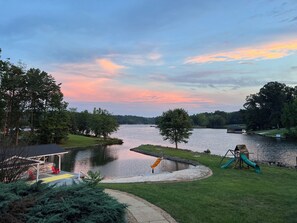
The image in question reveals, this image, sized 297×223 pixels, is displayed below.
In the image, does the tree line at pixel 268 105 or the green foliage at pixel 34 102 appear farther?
the tree line at pixel 268 105

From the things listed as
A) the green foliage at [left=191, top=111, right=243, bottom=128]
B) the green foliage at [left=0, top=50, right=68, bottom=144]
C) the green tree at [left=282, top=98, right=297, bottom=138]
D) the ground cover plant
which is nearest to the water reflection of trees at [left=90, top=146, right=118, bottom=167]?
the green foliage at [left=0, top=50, right=68, bottom=144]

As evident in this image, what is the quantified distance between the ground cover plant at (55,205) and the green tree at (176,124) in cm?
3575

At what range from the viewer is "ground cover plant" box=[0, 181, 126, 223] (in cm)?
408

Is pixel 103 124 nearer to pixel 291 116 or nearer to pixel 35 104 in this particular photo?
pixel 35 104

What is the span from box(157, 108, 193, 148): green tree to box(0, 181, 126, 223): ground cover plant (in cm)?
3575

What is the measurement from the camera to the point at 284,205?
27.0ft

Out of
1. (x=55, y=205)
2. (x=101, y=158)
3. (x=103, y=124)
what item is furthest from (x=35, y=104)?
(x=55, y=205)

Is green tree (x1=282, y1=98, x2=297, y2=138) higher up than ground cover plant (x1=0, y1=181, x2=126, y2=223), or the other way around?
green tree (x1=282, y1=98, x2=297, y2=138)

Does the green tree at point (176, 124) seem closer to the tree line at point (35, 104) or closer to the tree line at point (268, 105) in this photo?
the tree line at point (35, 104)

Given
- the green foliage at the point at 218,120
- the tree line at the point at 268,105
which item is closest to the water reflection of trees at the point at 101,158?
the tree line at the point at 268,105

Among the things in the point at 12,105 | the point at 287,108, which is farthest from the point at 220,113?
the point at 12,105

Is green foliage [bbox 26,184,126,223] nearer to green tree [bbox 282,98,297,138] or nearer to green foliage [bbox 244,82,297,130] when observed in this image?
green tree [bbox 282,98,297,138]

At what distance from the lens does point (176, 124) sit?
134 feet

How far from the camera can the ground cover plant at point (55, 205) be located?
13.4 feet
